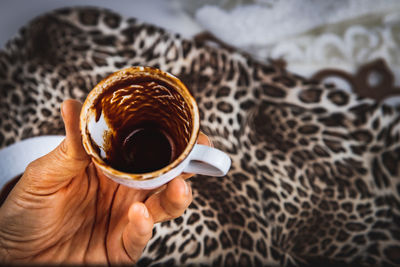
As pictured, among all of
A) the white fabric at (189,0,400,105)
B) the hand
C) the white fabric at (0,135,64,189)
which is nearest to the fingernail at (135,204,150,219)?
the hand

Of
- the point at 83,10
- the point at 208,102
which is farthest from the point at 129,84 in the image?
the point at 83,10

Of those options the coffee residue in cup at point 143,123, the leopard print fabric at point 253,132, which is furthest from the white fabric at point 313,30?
the coffee residue in cup at point 143,123

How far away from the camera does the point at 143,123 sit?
0.60 m

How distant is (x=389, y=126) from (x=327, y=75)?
1.24 feet

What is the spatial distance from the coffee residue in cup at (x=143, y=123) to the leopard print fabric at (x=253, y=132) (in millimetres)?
317

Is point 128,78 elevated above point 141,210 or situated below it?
above

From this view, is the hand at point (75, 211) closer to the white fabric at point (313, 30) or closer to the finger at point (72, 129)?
the finger at point (72, 129)

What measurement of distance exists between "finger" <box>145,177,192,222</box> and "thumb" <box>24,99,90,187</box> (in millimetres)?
165

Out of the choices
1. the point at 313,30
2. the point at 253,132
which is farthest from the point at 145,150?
the point at 313,30

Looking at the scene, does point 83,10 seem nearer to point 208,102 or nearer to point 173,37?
point 173,37

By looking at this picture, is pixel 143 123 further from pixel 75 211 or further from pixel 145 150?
pixel 75 211

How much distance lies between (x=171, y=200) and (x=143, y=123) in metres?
0.18

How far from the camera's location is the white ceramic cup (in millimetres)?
417

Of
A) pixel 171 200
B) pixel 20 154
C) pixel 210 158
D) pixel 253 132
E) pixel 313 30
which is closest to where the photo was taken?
pixel 210 158
